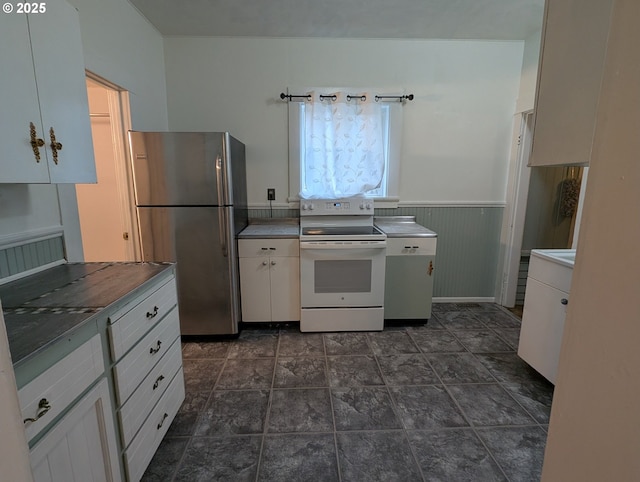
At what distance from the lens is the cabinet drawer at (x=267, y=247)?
2525 mm

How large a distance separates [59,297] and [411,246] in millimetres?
2341

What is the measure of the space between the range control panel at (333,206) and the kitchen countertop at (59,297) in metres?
1.56

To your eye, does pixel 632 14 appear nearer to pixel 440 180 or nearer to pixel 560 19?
pixel 560 19

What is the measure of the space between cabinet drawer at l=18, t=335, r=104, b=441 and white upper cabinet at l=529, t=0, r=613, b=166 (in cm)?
145

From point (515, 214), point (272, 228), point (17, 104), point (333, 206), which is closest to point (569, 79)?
point (17, 104)

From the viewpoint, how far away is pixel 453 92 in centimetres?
292

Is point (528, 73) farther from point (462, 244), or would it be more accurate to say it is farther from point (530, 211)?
point (462, 244)

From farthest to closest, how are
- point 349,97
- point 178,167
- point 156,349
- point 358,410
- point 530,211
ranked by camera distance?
point 530,211
point 349,97
point 178,167
point 358,410
point 156,349

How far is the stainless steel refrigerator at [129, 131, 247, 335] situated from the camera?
2223mm

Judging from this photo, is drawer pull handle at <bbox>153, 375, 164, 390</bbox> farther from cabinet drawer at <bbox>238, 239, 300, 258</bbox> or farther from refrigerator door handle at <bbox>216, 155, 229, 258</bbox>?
cabinet drawer at <bbox>238, 239, 300, 258</bbox>

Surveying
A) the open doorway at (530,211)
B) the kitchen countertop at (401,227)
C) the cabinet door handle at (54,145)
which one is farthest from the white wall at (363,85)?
the cabinet door handle at (54,145)

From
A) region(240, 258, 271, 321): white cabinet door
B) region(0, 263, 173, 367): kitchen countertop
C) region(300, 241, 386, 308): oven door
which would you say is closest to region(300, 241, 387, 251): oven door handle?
region(300, 241, 386, 308): oven door

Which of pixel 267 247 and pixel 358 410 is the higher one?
pixel 267 247

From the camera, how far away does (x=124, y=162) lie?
2.29 meters
